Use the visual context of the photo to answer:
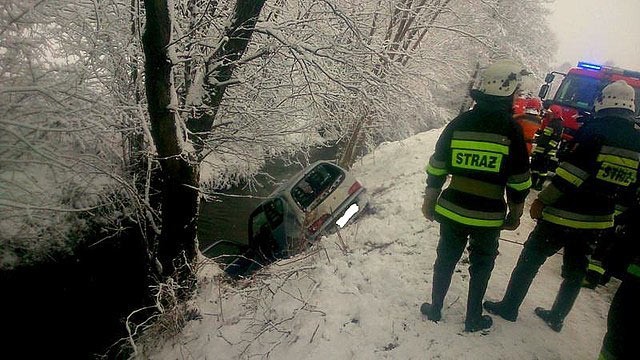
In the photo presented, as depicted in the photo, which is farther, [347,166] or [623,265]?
[347,166]

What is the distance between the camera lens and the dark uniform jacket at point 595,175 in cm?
280

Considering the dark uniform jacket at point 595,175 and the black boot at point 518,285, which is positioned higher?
the dark uniform jacket at point 595,175

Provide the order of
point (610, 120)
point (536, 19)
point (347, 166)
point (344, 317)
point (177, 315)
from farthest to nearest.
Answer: point (536, 19) < point (347, 166) < point (177, 315) < point (344, 317) < point (610, 120)

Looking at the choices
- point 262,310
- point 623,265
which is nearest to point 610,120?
point 623,265

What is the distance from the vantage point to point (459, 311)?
11.5 feet

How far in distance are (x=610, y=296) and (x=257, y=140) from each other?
5526 millimetres

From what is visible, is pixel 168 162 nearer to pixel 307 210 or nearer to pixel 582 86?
pixel 307 210

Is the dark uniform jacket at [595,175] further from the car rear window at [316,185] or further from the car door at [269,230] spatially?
the car door at [269,230]

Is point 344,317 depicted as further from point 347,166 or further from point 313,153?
point 313,153

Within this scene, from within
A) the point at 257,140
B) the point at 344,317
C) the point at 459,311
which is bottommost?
the point at 344,317

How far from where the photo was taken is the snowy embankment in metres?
3.17

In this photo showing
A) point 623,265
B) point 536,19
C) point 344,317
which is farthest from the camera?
point 536,19

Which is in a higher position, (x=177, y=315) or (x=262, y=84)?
(x=262, y=84)

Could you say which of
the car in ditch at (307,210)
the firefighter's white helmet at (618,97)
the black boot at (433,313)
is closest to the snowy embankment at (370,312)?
the black boot at (433,313)
